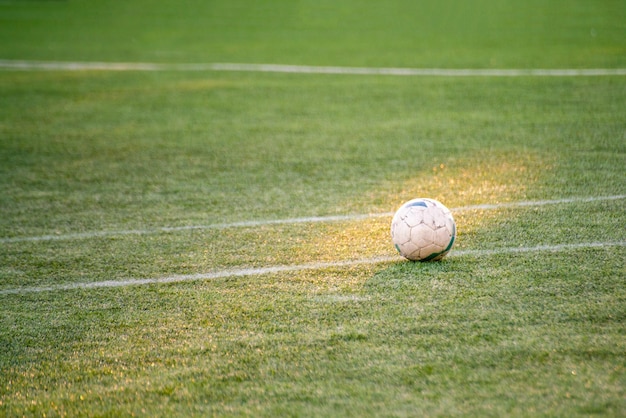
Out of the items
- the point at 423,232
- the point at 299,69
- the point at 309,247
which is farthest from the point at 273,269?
the point at 299,69

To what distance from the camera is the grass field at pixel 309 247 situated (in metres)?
3.20

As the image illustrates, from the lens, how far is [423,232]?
14.3ft

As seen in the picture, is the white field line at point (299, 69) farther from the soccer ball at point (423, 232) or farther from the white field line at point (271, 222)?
the soccer ball at point (423, 232)

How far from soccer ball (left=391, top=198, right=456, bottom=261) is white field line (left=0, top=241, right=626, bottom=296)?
0.18m

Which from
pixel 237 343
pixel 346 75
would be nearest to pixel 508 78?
pixel 346 75

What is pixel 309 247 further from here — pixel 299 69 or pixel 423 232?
pixel 299 69

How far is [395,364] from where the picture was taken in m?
3.30

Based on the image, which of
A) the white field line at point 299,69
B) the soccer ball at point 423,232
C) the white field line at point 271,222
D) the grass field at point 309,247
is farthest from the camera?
the white field line at point 299,69

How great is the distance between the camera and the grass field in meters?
3.20

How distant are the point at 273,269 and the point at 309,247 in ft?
1.46

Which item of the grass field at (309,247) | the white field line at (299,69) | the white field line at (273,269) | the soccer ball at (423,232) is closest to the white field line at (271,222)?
the grass field at (309,247)

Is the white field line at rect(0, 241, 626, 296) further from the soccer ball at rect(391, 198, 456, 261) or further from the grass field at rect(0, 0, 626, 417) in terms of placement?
the soccer ball at rect(391, 198, 456, 261)

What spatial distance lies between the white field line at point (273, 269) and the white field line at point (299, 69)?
7.11 metres

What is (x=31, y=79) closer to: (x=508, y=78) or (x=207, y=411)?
(x=508, y=78)
